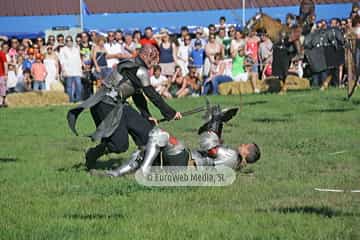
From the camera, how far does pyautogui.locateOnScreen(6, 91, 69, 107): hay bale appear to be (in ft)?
69.2

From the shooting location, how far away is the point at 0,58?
20.6 metres

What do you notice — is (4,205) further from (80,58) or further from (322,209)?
(80,58)

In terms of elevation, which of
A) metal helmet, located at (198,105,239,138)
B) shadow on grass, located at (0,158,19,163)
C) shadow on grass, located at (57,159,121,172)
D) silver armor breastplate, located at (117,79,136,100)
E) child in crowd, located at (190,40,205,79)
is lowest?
shadow on grass, located at (57,159,121,172)

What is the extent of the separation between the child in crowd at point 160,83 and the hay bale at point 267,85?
4.72 feet

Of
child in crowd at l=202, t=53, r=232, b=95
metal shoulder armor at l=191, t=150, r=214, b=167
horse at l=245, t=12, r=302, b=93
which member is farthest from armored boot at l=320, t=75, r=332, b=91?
metal shoulder armor at l=191, t=150, r=214, b=167

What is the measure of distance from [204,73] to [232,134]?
909cm

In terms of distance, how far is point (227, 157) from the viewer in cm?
916

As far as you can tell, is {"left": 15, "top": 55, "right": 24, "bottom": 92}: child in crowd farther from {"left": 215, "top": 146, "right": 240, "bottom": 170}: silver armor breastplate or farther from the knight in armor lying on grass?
{"left": 215, "top": 146, "right": 240, "bottom": 170}: silver armor breastplate

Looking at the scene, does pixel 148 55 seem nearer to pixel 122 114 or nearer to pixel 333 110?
pixel 122 114

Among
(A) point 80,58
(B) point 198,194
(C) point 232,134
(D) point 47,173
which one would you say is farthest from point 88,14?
(B) point 198,194

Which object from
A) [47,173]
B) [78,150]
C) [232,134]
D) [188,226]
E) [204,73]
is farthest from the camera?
[204,73]

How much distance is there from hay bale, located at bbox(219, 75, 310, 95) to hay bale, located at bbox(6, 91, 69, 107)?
395cm

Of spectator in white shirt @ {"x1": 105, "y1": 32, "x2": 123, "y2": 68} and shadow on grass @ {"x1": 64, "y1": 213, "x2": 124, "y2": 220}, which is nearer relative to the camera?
shadow on grass @ {"x1": 64, "y1": 213, "x2": 124, "y2": 220}

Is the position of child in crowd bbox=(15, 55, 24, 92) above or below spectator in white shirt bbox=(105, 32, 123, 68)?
below
